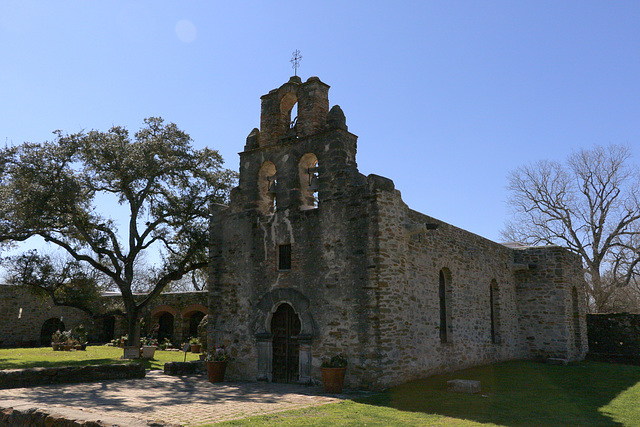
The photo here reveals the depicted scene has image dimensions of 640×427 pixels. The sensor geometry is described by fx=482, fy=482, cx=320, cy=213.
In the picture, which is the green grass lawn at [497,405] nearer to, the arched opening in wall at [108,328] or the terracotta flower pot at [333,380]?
the terracotta flower pot at [333,380]

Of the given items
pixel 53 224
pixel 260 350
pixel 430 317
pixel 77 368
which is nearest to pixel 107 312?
pixel 53 224

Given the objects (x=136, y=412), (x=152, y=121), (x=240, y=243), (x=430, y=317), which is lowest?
(x=136, y=412)

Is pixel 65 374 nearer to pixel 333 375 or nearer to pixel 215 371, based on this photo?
pixel 215 371

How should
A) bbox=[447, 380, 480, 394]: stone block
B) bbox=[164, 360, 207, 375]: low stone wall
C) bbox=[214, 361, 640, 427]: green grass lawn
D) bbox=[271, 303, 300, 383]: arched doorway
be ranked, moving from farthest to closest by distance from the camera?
bbox=[164, 360, 207, 375]: low stone wall
bbox=[271, 303, 300, 383]: arched doorway
bbox=[447, 380, 480, 394]: stone block
bbox=[214, 361, 640, 427]: green grass lawn

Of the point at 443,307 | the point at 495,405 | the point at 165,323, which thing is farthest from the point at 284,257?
the point at 165,323

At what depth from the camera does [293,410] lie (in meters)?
8.45

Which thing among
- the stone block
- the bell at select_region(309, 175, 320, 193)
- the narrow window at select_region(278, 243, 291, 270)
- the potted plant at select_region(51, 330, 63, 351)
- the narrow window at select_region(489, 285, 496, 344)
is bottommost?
the potted plant at select_region(51, 330, 63, 351)

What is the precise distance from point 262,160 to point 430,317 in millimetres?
6463

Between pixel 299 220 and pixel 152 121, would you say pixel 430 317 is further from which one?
pixel 152 121

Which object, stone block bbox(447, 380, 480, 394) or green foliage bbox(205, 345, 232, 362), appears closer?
stone block bbox(447, 380, 480, 394)

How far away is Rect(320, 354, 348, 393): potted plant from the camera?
1066 centimetres

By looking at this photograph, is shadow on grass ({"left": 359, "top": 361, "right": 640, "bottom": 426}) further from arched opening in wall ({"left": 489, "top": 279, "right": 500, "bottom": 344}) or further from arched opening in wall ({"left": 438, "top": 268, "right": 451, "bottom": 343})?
arched opening in wall ({"left": 489, "top": 279, "right": 500, "bottom": 344})

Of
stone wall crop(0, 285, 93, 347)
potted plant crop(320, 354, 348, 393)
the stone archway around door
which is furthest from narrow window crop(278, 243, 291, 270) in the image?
stone wall crop(0, 285, 93, 347)

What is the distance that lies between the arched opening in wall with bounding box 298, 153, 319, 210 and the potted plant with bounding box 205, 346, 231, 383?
4.54m
